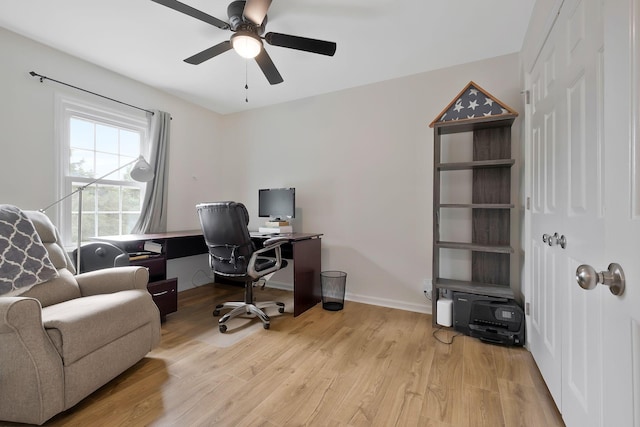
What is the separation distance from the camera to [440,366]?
5.82 ft

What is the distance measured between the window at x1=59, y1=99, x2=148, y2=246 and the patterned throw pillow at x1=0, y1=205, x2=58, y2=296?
78 centimetres

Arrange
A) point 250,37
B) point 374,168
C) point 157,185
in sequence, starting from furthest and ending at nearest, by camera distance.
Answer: point 157,185 < point 374,168 < point 250,37

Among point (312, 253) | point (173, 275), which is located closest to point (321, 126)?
point (312, 253)

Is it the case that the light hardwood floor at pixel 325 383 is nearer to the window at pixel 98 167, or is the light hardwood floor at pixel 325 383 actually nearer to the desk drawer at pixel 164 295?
the desk drawer at pixel 164 295

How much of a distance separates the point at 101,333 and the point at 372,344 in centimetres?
170

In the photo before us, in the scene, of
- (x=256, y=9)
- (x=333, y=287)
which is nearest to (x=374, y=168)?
(x=333, y=287)

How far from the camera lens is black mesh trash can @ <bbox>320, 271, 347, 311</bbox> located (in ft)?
9.56

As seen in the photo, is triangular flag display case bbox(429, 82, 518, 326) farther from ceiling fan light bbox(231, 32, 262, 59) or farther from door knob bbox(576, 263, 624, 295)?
door knob bbox(576, 263, 624, 295)

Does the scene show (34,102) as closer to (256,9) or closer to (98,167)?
(98,167)

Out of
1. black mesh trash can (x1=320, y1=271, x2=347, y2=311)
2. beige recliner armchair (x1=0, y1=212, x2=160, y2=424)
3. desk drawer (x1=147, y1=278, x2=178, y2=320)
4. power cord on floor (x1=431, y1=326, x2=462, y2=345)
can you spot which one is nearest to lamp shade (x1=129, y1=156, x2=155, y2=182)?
beige recliner armchair (x1=0, y1=212, x2=160, y2=424)

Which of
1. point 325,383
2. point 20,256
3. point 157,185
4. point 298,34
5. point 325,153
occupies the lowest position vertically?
point 325,383

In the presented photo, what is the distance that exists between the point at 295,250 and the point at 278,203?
820mm

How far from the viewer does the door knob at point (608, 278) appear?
60cm

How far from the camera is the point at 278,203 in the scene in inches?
128
